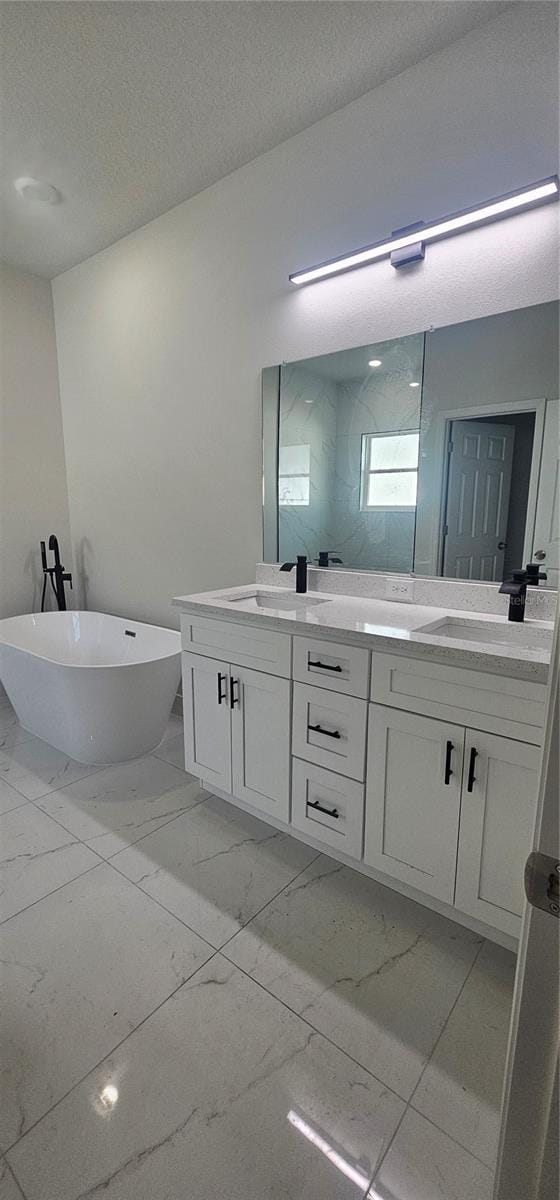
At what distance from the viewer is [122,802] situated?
2203 millimetres

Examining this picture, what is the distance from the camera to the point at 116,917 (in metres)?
1.59

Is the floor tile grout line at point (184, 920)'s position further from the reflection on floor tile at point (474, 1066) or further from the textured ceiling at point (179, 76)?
the textured ceiling at point (179, 76)

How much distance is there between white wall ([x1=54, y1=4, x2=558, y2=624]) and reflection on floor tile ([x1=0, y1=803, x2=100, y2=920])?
135cm

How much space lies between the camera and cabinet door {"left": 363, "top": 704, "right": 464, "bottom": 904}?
1413 millimetres

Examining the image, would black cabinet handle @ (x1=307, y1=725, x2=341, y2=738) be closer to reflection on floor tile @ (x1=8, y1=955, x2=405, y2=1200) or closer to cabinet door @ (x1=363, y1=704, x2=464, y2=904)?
cabinet door @ (x1=363, y1=704, x2=464, y2=904)

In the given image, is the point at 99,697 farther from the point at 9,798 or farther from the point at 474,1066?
the point at 474,1066

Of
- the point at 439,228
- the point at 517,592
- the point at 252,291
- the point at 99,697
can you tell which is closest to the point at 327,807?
the point at 517,592

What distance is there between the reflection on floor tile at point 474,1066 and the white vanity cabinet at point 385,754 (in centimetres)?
14

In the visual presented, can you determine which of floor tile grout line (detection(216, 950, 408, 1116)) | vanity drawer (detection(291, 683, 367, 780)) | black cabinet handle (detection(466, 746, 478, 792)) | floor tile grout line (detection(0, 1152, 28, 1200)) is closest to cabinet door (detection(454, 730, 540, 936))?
black cabinet handle (detection(466, 746, 478, 792))

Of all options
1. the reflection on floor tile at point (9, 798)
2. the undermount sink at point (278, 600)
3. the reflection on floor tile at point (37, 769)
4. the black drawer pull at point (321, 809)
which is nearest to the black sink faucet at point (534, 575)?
the undermount sink at point (278, 600)

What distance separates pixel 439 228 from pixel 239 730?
1.94 m

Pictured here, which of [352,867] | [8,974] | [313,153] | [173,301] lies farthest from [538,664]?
[173,301]

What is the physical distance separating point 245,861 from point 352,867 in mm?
391

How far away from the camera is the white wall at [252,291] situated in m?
1.61
